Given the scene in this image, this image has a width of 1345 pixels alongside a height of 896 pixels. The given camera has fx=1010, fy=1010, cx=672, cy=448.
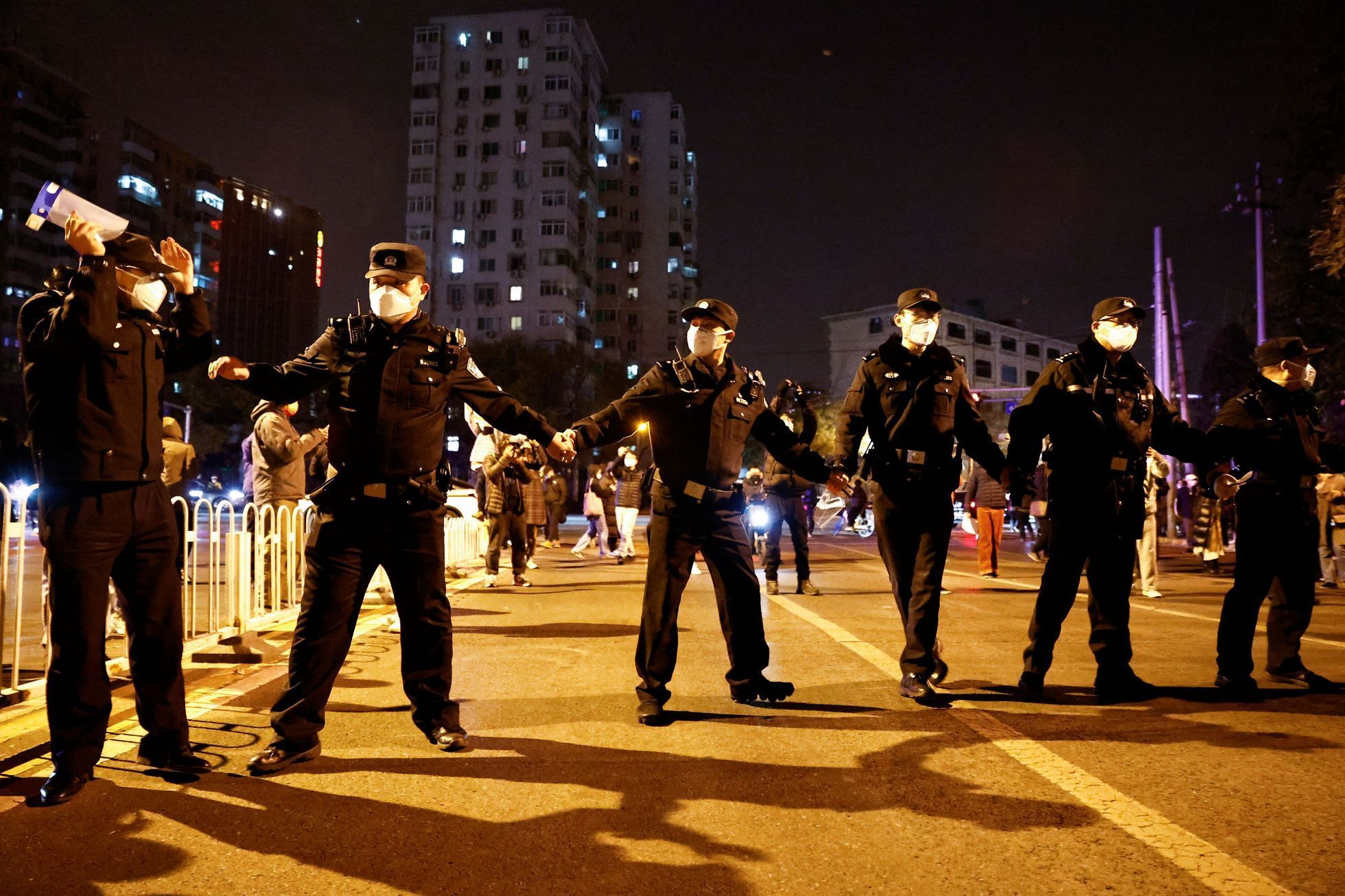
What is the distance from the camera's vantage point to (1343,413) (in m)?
26.9

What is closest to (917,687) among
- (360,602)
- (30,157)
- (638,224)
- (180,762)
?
(360,602)

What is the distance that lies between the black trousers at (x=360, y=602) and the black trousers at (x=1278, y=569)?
4.26 metres

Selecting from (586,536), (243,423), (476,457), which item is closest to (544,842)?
(476,457)

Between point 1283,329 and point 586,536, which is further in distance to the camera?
point 1283,329

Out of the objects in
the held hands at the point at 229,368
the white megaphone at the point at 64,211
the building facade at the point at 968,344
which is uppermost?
the building facade at the point at 968,344

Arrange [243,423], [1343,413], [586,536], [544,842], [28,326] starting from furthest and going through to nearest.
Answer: [243,423] < [1343,413] < [586,536] < [28,326] < [544,842]

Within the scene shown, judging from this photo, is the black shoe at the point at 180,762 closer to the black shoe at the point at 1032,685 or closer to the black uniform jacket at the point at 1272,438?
the black shoe at the point at 1032,685

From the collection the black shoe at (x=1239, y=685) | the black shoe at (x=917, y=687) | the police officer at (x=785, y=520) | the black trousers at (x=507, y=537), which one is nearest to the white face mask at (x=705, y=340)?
the black shoe at (x=917, y=687)

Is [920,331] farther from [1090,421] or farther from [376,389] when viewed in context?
[376,389]

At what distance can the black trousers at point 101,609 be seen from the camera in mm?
3705

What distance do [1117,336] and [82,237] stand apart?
498 centimetres

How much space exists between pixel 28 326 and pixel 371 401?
1.27m

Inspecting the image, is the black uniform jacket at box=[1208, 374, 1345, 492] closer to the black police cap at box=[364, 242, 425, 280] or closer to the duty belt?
the duty belt

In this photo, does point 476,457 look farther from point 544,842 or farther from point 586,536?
point 544,842
